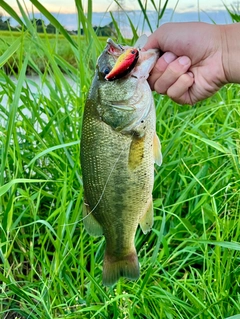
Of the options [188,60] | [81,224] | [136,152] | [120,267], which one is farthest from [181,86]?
[81,224]

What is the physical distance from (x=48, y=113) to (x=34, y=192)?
0.45 meters

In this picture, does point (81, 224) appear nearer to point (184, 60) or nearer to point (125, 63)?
point (184, 60)

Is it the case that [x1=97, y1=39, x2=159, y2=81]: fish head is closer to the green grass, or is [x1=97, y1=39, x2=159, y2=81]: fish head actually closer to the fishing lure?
the fishing lure

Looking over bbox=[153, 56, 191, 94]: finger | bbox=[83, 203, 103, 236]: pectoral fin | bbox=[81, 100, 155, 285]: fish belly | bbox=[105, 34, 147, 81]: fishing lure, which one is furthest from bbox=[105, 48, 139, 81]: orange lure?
bbox=[83, 203, 103, 236]: pectoral fin

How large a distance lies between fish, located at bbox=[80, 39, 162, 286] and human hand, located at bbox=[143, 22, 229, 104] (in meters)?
0.07

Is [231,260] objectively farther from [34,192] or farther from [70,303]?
[34,192]

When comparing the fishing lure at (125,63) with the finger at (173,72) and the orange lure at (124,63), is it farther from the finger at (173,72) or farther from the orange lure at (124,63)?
the finger at (173,72)

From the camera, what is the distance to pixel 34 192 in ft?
7.45

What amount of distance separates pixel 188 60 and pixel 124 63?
1.35 feet

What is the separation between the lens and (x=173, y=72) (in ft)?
4.78

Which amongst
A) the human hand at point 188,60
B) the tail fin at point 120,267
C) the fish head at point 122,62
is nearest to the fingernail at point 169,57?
the human hand at point 188,60

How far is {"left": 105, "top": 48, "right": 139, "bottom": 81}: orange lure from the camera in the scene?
1.15 m

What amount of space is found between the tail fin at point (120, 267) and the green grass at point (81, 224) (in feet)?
0.23

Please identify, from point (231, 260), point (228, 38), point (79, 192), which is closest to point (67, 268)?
point (79, 192)
